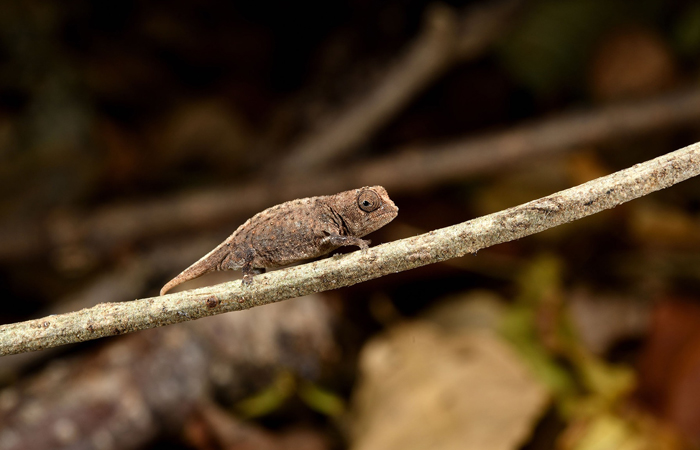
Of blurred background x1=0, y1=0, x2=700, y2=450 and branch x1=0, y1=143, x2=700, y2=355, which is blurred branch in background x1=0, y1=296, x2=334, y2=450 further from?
branch x1=0, y1=143, x2=700, y2=355

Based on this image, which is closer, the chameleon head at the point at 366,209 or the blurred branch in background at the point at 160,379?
the chameleon head at the point at 366,209

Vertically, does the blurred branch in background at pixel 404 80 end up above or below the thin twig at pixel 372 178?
above

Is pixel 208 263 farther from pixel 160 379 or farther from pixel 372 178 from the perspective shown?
pixel 372 178

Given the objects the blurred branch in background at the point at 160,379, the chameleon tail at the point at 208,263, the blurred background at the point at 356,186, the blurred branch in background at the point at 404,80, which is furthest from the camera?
the blurred branch in background at the point at 404,80

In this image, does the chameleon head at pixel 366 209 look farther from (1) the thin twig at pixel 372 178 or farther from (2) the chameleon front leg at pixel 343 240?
(1) the thin twig at pixel 372 178

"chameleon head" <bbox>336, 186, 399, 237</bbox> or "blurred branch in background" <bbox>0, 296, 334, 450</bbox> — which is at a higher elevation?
"chameleon head" <bbox>336, 186, 399, 237</bbox>

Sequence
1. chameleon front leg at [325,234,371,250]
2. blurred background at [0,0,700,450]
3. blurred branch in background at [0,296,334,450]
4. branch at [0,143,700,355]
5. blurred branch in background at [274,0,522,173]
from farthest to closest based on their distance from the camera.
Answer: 1. blurred branch in background at [274,0,522,173]
2. blurred background at [0,0,700,450]
3. blurred branch in background at [0,296,334,450]
4. chameleon front leg at [325,234,371,250]
5. branch at [0,143,700,355]

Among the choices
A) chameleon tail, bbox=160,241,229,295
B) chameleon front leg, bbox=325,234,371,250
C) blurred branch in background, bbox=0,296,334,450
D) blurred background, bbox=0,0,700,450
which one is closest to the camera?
chameleon front leg, bbox=325,234,371,250

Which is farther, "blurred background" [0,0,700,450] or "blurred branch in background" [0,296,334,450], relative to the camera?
"blurred background" [0,0,700,450]

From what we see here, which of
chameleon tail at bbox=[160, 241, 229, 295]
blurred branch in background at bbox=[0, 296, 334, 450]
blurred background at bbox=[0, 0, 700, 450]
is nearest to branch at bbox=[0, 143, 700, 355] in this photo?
chameleon tail at bbox=[160, 241, 229, 295]

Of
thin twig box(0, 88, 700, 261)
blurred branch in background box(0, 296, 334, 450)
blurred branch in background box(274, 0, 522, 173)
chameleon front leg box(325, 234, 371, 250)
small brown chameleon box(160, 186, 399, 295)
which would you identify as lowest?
blurred branch in background box(0, 296, 334, 450)

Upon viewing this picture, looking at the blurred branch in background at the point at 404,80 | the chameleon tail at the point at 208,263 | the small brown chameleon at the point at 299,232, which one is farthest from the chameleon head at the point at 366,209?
the blurred branch in background at the point at 404,80
